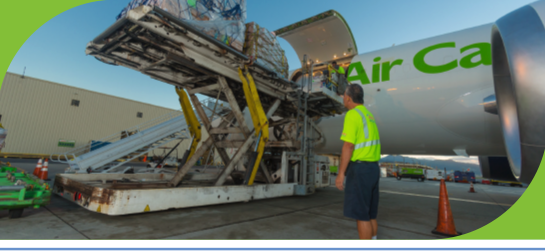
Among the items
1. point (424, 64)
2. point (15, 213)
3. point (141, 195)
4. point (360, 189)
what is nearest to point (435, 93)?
point (424, 64)

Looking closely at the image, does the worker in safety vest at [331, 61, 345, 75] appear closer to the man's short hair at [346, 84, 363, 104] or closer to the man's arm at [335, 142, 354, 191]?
the man's short hair at [346, 84, 363, 104]

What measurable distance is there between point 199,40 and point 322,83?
368 centimetres

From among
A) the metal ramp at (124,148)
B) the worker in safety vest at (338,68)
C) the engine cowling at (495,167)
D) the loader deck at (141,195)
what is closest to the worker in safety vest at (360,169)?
the loader deck at (141,195)

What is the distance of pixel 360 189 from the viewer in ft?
6.98

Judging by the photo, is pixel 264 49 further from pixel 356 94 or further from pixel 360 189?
pixel 360 189

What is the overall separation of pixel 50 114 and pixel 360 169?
26.8 m

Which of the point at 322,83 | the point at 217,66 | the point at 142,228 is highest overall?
the point at 322,83

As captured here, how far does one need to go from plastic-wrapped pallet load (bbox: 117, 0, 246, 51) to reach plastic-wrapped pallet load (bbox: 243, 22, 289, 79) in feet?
1.02

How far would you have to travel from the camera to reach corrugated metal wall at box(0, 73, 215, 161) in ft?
62.3

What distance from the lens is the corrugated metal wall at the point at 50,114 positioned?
19000 millimetres

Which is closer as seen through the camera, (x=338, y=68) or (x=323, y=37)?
(x=338, y=68)
